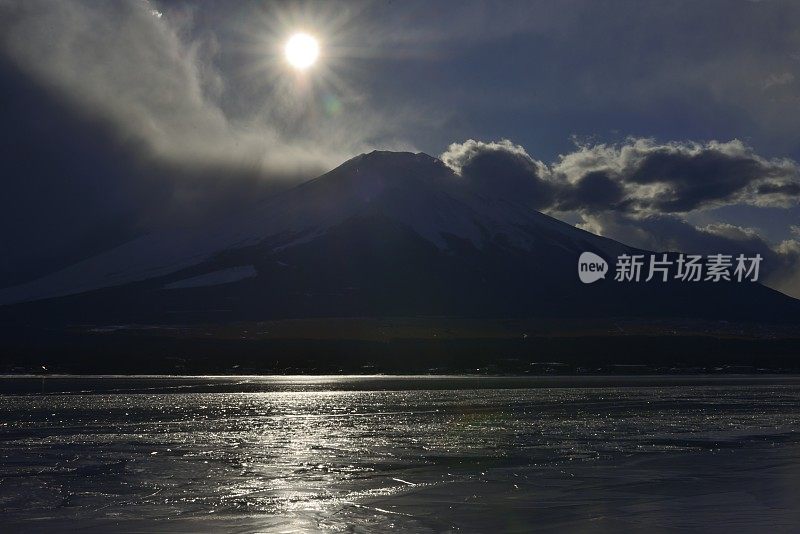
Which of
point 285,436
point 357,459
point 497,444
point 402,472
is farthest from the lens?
point 285,436

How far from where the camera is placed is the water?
22.1m

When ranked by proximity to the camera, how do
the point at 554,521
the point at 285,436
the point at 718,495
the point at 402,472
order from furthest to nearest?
the point at 285,436, the point at 402,472, the point at 718,495, the point at 554,521

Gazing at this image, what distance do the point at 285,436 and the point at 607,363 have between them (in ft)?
406

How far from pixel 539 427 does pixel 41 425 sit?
23.5 meters

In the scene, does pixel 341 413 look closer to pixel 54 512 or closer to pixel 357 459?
pixel 357 459

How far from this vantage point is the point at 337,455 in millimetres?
31453

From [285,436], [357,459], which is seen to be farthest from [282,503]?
[285,436]

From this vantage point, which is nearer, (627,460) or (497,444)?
(627,460)

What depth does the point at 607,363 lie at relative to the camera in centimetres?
15400

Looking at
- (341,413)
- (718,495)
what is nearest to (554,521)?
(718,495)

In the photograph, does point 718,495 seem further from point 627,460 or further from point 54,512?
point 54,512

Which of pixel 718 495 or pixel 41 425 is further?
pixel 41 425

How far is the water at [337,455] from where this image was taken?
869 inches

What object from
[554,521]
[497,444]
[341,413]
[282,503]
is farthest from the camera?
[341,413]
